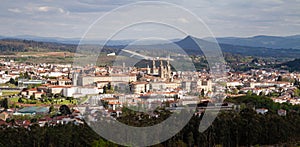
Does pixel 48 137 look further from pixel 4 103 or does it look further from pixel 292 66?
pixel 292 66

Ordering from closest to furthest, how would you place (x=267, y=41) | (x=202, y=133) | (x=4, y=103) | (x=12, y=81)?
(x=202, y=133), (x=4, y=103), (x=12, y=81), (x=267, y=41)

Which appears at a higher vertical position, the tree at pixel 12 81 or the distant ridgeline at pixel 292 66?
the distant ridgeline at pixel 292 66

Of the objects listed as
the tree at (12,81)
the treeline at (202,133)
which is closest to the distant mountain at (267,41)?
the tree at (12,81)

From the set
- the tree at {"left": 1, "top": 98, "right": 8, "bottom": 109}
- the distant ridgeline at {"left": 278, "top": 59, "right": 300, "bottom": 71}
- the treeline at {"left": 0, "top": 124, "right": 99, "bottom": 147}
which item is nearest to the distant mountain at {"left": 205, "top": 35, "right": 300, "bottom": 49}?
the distant ridgeline at {"left": 278, "top": 59, "right": 300, "bottom": 71}

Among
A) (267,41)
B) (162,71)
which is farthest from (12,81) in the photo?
(267,41)

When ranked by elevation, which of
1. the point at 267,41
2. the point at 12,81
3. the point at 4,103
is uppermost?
the point at 267,41

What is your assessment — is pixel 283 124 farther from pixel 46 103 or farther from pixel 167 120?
pixel 46 103

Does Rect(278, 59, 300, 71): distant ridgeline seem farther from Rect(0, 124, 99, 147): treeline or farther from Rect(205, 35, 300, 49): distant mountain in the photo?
Rect(205, 35, 300, 49): distant mountain

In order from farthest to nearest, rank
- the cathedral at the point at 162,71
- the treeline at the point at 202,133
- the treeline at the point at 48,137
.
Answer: the cathedral at the point at 162,71 < the treeline at the point at 202,133 < the treeline at the point at 48,137

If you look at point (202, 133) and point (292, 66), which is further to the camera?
point (292, 66)

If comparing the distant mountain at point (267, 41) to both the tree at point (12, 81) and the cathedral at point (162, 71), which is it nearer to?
the tree at point (12, 81)

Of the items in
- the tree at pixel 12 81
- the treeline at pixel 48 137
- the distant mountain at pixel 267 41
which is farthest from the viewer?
the distant mountain at pixel 267 41
